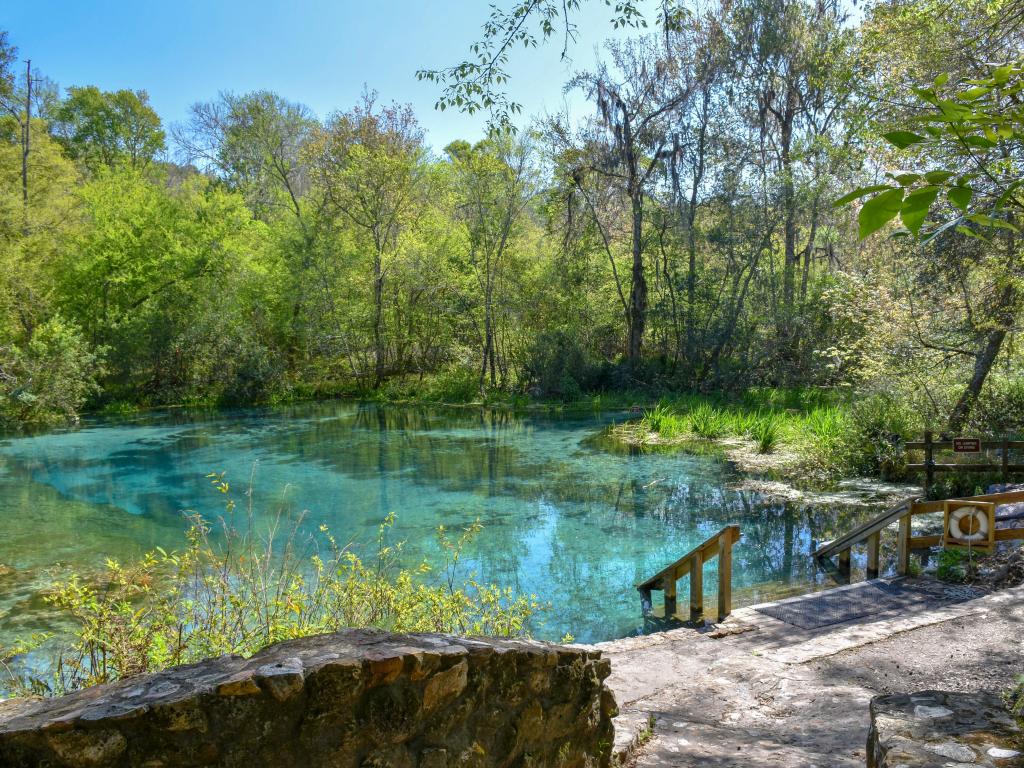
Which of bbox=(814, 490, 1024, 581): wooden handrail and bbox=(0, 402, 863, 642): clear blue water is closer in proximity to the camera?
bbox=(814, 490, 1024, 581): wooden handrail

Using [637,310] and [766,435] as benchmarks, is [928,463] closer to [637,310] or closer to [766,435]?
[766,435]

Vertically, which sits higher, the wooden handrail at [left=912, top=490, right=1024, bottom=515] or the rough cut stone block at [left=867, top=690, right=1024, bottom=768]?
the rough cut stone block at [left=867, top=690, right=1024, bottom=768]

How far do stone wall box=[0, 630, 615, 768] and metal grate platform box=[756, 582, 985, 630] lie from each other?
4550 mm

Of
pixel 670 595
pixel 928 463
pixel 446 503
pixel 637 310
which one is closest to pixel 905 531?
pixel 670 595

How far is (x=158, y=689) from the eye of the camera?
1.89 m

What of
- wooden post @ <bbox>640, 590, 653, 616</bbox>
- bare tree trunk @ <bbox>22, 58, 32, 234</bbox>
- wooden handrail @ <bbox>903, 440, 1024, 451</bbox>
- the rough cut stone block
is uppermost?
bare tree trunk @ <bbox>22, 58, 32, 234</bbox>

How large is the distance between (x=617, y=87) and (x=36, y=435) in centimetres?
2097

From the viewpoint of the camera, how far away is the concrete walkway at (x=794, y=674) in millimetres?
3691

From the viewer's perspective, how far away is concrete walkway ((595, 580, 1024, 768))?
3.69 meters

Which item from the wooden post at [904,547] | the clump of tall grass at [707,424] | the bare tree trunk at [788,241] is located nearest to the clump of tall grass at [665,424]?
the clump of tall grass at [707,424]

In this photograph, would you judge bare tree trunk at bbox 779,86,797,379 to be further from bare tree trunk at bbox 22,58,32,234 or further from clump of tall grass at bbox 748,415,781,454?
bare tree trunk at bbox 22,58,32,234

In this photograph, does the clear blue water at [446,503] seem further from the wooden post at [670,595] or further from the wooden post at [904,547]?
the wooden post at [904,547]

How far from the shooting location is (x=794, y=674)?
5.12 metres

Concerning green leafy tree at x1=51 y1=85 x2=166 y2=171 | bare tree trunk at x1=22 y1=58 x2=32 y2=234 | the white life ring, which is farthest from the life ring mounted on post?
green leafy tree at x1=51 y1=85 x2=166 y2=171
